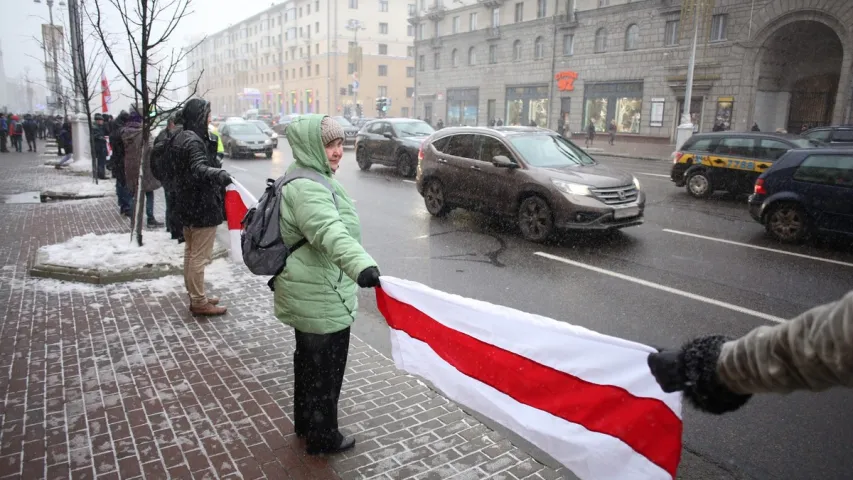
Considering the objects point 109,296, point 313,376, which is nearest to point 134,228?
point 109,296

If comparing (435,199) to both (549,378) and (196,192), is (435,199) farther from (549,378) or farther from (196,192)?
(549,378)

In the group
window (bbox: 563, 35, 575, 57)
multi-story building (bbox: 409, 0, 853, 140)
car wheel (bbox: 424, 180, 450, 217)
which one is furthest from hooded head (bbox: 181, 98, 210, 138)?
window (bbox: 563, 35, 575, 57)

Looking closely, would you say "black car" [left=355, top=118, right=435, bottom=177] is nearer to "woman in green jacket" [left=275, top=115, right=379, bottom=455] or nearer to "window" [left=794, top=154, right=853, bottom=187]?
"window" [left=794, top=154, right=853, bottom=187]

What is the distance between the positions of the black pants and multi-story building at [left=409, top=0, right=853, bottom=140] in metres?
31.2

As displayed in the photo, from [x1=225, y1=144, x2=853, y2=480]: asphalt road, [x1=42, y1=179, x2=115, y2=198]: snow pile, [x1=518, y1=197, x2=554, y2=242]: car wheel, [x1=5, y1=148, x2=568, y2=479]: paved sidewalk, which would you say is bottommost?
[x1=5, y1=148, x2=568, y2=479]: paved sidewalk

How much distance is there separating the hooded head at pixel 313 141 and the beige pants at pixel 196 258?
294 cm

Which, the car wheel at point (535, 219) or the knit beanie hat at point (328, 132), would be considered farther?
the car wheel at point (535, 219)

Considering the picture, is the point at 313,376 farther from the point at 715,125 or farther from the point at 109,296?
the point at 715,125

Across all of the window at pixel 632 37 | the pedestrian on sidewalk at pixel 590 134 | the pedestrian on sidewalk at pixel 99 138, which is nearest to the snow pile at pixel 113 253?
the pedestrian on sidewalk at pixel 99 138

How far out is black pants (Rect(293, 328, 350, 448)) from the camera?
3188 mm

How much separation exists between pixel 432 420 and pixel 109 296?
4.28 meters

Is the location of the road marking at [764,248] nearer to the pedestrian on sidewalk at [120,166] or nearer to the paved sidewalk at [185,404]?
the paved sidewalk at [185,404]

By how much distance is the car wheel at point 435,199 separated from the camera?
36.8 feet

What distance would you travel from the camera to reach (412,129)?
19.3m
